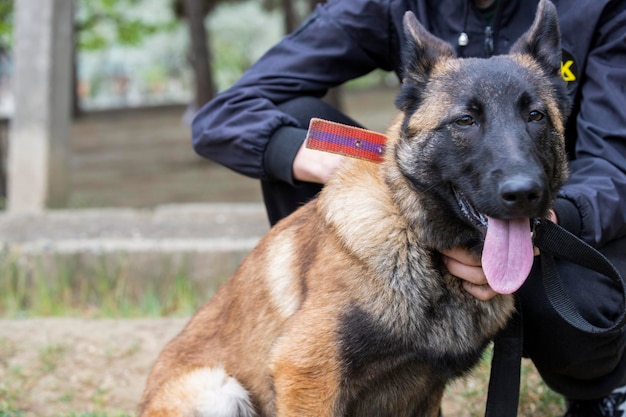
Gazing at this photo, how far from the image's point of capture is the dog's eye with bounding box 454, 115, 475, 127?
229 centimetres

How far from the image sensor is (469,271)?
2438 millimetres

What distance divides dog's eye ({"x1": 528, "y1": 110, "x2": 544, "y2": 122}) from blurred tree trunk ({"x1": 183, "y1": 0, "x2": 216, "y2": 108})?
347 inches

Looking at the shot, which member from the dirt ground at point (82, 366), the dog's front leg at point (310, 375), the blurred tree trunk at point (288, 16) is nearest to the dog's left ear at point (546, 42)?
the dog's front leg at point (310, 375)

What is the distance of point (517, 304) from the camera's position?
2.77 m

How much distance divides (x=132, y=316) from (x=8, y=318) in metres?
0.74

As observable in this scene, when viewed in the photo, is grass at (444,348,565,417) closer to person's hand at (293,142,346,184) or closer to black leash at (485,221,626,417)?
black leash at (485,221,626,417)

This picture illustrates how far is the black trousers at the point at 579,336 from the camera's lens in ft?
9.12

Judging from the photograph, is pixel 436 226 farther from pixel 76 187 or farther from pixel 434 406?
pixel 76 187

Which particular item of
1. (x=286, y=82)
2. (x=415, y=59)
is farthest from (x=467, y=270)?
(x=286, y=82)

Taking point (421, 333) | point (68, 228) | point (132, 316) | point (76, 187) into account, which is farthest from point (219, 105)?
point (76, 187)

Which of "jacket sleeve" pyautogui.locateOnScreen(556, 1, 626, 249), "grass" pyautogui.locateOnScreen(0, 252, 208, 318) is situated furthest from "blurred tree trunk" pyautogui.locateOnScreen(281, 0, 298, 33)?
"jacket sleeve" pyautogui.locateOnScreen(556, 1, 626, 249)

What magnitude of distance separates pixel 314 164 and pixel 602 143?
1054 millimetres

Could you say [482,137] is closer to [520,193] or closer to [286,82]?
[520,193]

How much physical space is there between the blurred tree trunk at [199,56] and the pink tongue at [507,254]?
8923mm
